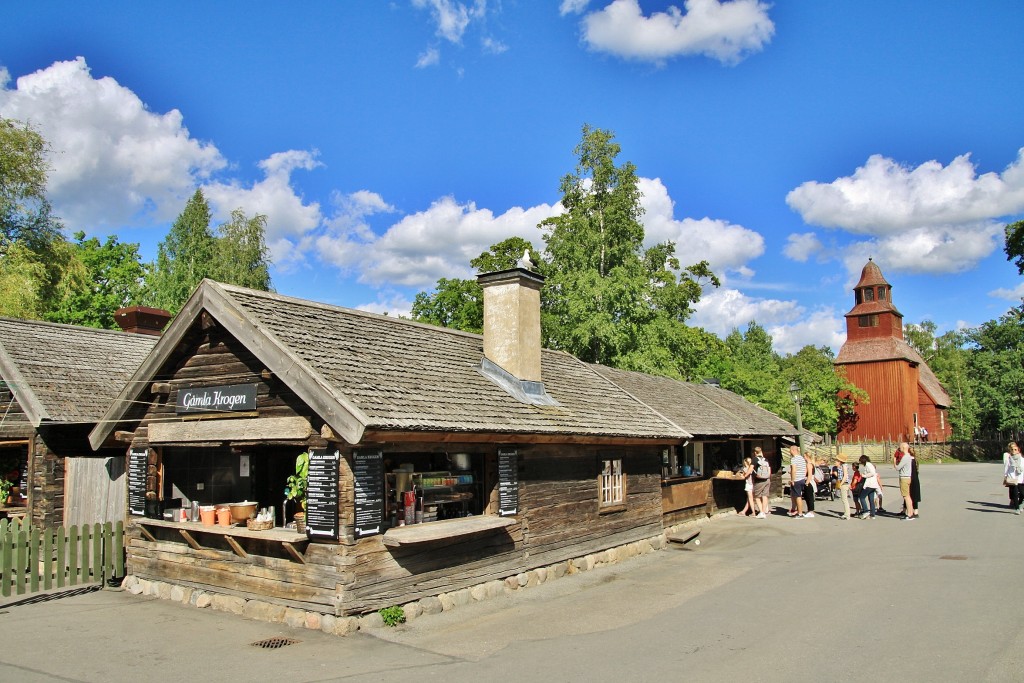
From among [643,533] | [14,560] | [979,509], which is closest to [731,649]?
[643,533]

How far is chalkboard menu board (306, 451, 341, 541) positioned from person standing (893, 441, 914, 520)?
1531 centimetres

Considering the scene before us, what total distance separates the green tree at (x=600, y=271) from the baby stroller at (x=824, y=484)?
9573 mm

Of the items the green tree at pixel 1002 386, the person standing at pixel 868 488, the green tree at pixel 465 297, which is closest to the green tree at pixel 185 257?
the green tree at pixel 465 297

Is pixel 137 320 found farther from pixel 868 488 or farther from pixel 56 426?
pixel 868 488

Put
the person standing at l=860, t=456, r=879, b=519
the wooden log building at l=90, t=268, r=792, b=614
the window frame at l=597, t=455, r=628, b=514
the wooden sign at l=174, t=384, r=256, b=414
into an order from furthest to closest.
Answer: the person standing at l=860, t=456, r=879, b=519
the window frame at l=597, t=455, r=628, b=514
the wooden sign at l=174, t=384, r=256, b=414
the wooden log building at l=90, t=268, r=792, b=614

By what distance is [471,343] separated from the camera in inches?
595

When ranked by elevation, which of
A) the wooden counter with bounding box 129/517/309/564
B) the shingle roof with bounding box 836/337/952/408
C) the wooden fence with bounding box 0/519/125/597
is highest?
the shingle roof with bounding box 836/337/952/408

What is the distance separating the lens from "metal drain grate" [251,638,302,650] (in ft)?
28.7

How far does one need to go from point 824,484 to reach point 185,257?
3935 centimetres

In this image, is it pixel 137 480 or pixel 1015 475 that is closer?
pixel 137 480

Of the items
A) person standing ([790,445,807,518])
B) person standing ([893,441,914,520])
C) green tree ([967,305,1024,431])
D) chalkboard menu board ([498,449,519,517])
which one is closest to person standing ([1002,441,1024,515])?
person standing ([893,441,914,520])

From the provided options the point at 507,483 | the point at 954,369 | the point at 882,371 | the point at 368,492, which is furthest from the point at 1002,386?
the point at 368,492

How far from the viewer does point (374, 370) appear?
11.0 meters

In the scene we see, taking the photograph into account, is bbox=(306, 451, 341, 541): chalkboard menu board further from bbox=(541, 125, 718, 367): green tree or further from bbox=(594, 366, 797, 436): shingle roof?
bbox=(541, 125, 718, 367): green tree
